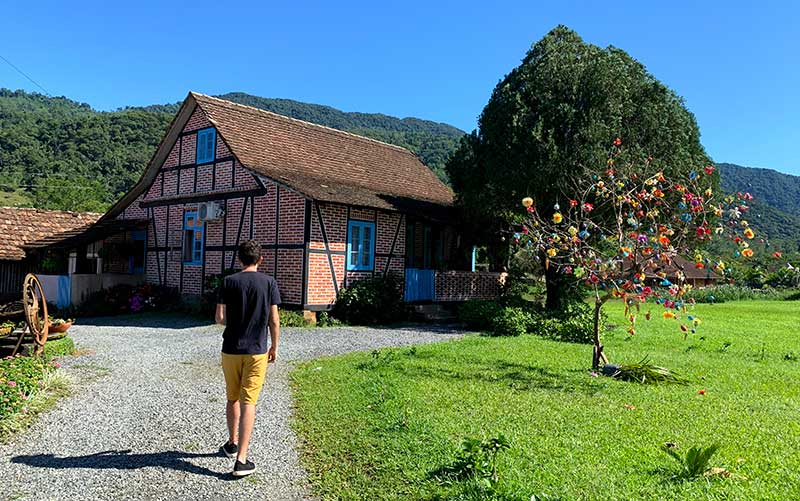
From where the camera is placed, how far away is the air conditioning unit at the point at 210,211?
16.6m

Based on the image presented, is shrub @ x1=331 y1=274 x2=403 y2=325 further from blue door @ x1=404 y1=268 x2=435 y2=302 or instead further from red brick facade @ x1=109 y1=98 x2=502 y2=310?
blue door @ x1=404 y1=268 x2=435 y2=302

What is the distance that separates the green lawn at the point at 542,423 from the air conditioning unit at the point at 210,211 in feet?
26.4

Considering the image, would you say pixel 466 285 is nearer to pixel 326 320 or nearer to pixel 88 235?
pixel 326 320

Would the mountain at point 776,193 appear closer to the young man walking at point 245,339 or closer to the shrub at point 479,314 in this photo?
the shrub at point 479,314

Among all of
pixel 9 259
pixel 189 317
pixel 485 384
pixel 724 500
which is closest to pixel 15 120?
pixel 9 259

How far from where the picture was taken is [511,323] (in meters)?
13.8

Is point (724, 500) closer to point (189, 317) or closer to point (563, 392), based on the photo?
point (563, 392)

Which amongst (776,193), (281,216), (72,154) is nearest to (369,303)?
(281,216)

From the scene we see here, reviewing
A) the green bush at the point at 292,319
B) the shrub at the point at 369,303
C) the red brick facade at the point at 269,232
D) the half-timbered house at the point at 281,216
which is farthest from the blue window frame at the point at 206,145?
the shrub at the point at 369,303

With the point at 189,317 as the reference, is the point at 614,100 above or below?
above

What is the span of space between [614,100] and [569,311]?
540cm

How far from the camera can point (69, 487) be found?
4270mm

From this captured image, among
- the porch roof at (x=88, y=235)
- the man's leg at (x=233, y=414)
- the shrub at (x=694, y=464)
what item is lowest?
the shrub at (x=694, y=464)

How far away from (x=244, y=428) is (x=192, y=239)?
47.1ft
